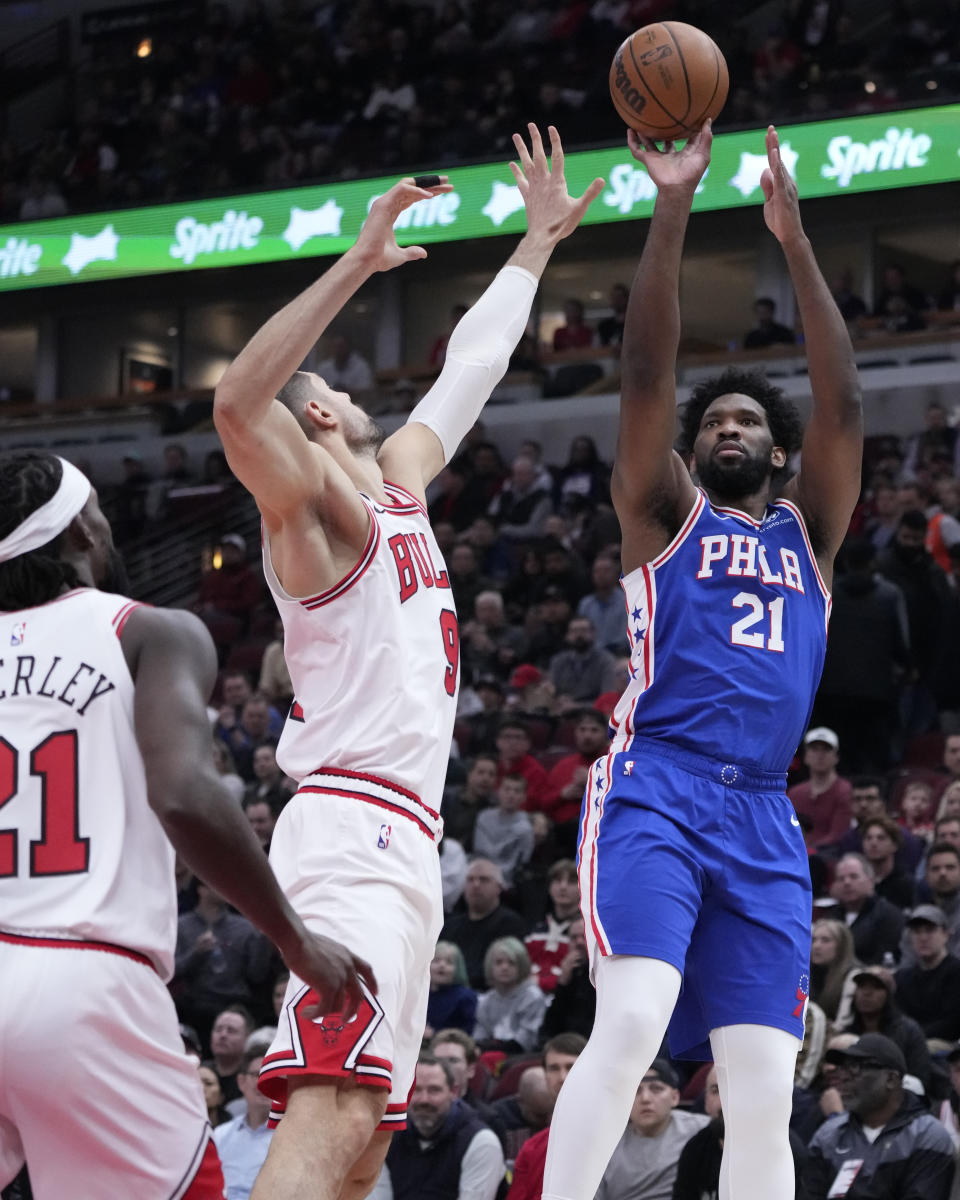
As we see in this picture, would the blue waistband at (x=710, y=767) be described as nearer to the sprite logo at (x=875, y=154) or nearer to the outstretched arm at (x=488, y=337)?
the outstretched arm at (x=488, y=337)

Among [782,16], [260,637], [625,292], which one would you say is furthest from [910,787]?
[782,16]

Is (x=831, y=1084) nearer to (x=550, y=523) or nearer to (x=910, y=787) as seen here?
(x=910, y=787)

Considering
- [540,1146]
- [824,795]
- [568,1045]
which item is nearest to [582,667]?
[824,795]

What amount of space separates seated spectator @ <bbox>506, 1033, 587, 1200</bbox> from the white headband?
485cm

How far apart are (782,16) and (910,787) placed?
37.4 feet

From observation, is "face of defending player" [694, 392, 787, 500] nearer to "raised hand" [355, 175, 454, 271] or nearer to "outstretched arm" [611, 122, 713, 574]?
"outstretched arm" [611, 122, 713, 574]

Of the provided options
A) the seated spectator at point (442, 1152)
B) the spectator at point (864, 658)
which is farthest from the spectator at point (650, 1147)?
the spectator at point (864, 658)

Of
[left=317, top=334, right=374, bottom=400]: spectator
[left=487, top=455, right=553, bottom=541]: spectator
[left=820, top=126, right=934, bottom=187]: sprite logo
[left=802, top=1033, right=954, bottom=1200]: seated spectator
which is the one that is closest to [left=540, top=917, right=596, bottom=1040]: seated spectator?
[left=802, top=1033, right=954, bottom=1200]: seated spectator

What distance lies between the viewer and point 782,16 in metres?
19.2

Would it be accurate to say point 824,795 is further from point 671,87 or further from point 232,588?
point 232,588

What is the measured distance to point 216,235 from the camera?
20531 mm

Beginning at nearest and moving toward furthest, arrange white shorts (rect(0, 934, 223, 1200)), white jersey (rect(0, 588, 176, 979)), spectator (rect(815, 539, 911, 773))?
white shorts (rect(0, 934, 223, 1200)) < white jersey (rect(0, 588, 176, 979)) < spectator (rect(815, 539, 911, 773))

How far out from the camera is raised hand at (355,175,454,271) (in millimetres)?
→ 4516

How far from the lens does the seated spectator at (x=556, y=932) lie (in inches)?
407
